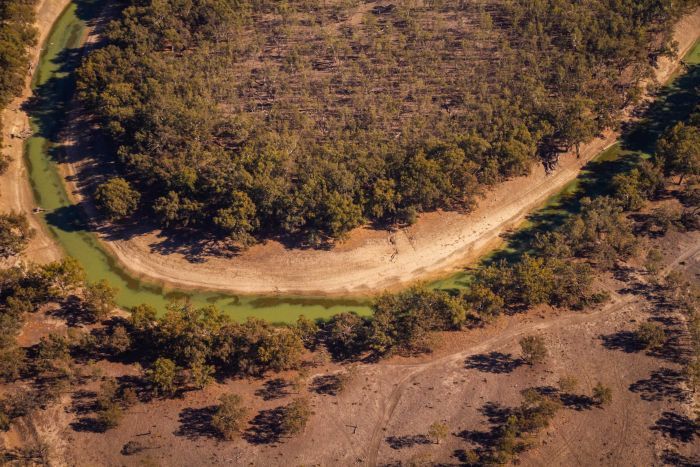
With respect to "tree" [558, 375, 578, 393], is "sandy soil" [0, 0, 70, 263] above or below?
above

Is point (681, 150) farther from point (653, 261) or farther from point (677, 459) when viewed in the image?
point (677, 459)

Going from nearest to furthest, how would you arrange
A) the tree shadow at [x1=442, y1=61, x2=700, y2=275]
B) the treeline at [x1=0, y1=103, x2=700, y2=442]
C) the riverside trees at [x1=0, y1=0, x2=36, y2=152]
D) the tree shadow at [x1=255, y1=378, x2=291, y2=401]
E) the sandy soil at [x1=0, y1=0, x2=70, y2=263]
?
the treeline at [x1=0, y1=103, x2=700, y2=442]
the tree shadow at [x1=255, y1=378, x2=291, y2=401]
the sandy soil at [x1=0, y1=0, x2=70, y2=263]
the tree shadow at [x1=442, y1=61, x2=700, y2=275]
the riverside trees at [x1=0, y1=0, x2=36, y2=152]

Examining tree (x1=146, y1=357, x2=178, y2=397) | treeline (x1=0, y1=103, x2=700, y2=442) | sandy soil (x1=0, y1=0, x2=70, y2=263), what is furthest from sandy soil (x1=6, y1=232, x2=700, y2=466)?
sandy soil (x1=0, y1=0, x2=70, y2=263)

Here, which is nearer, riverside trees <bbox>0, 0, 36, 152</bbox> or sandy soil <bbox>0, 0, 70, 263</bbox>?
sandy soil <bbox>0, 0, 70, 263</bbox>

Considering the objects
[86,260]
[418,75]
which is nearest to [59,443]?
[86,260]

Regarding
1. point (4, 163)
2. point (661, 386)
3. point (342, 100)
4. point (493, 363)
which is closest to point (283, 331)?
point (493, 363)

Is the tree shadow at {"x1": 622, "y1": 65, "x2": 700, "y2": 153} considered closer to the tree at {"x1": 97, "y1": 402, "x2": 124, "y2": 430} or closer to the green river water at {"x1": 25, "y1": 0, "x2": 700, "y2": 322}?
the green river water at {"x1": 25, "y1": 0, "x2": 700, "y2": 322}
